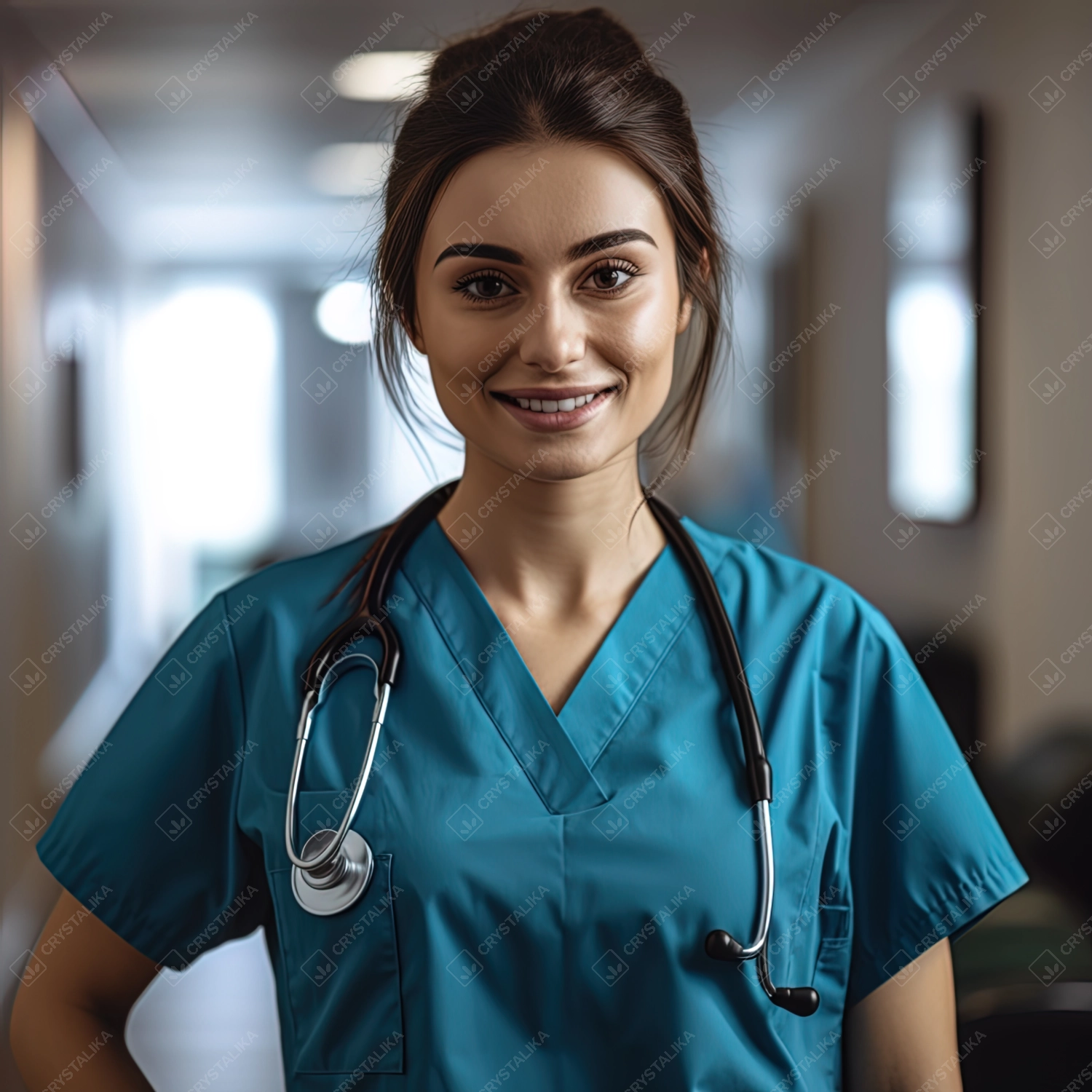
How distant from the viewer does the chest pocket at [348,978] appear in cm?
52

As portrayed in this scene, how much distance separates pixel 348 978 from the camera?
529 mm

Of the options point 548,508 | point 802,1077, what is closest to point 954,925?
point 802,1077

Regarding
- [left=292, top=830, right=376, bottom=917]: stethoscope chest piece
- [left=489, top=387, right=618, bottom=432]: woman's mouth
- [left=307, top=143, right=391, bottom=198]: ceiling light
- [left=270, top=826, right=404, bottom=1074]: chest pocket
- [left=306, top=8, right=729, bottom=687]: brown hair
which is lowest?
[left=270, top=826, right=404, bottom=1074]: chest pocket

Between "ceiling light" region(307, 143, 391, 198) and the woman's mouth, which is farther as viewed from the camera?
"ceiling light" region(307, 143, 391, 198)

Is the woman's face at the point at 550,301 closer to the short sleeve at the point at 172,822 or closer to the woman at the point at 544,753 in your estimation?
the woman at the point at 544,753

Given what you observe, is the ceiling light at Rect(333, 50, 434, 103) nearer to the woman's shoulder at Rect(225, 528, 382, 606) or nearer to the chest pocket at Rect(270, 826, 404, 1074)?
the woman's shoulder at Rect(225, 528, 382, 606)

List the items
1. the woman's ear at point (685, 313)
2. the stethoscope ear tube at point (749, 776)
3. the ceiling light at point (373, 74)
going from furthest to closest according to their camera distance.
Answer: the ceiling light at point (373, 74), the woman's ear at point (685, 313), the stethoscope ear tube at point (749, 776)

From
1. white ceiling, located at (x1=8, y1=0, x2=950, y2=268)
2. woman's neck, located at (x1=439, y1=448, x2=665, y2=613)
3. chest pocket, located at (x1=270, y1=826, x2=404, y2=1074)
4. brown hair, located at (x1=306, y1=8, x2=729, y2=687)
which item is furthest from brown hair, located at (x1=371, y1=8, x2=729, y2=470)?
chest pocket, located at (x1=270, y1=826, x2=404, y2=1074)

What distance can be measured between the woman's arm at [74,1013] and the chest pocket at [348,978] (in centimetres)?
14

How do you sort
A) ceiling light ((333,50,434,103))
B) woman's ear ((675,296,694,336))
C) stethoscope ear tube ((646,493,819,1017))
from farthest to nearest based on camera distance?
ceiling light ((333,50,434,103)), woman's ear ((675,296,694,336)), stethoscope ear tube ((646,493,819,1017))

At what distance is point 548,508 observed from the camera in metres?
0.60

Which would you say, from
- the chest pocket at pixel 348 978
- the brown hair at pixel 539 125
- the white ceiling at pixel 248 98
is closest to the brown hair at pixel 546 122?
the brown hair at pixel 539 125

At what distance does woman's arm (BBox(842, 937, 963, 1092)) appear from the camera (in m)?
0.58

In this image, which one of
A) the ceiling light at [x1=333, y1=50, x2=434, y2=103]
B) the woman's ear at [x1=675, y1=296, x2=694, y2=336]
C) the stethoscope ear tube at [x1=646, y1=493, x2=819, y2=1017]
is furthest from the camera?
the ceiling light at [x1=333, y1=50, x2=434, y2=103]
